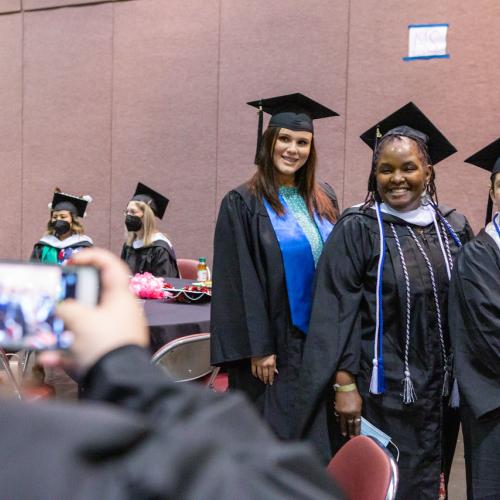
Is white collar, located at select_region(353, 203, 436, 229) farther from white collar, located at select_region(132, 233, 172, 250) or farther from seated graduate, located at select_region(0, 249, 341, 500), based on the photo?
white collar, located at select_region(132, 233, 172, 250)

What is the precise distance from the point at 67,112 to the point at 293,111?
529 centimetres

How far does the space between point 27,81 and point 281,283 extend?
20.4ft

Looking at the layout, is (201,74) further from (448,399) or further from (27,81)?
(448,399)

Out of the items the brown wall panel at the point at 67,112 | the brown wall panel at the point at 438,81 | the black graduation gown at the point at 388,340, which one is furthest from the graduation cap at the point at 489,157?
the brown wall panel at the point at 67,112

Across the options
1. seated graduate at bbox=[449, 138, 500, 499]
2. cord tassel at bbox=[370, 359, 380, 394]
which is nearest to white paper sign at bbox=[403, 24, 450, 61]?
seated graduate at bbox=[449, 138, 500, 499]

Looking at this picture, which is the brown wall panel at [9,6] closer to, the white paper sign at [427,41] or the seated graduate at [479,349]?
the white paper sign at [427,41]

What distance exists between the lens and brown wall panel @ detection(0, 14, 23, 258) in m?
7.94

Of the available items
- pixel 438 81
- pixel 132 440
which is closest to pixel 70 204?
pixel 438 81

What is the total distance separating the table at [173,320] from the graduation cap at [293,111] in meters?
1.14

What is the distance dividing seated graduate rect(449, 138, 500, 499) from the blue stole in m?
0.60

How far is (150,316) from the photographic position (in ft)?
12.5

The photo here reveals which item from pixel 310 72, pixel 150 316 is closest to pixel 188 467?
pixel 150 316

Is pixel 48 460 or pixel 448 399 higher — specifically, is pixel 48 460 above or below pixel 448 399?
above

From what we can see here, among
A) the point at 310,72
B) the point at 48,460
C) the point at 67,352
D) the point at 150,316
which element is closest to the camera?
the point at 48,460
